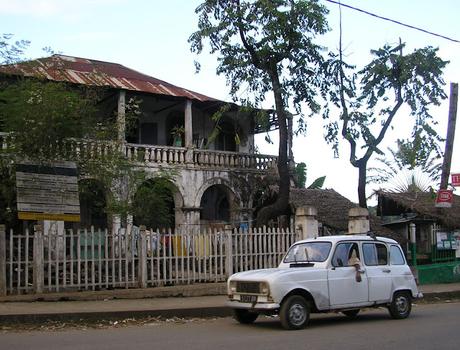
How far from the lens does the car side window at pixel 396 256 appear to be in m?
11.3

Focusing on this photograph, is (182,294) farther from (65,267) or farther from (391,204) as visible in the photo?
(391,204)

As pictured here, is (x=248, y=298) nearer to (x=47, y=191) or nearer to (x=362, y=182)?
(x=47, y=191)

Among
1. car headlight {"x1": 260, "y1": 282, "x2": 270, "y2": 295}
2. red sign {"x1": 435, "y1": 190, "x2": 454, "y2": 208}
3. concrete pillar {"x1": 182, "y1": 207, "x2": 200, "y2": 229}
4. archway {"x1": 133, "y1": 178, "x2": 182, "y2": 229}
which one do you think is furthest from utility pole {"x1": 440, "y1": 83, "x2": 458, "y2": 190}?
car headlight {"x1": 260, "y1": 282, "x2": 270, "y2": 295}

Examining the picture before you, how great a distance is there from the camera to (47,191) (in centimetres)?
1345

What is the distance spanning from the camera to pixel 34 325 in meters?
10.5

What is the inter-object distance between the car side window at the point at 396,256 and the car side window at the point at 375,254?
19cm

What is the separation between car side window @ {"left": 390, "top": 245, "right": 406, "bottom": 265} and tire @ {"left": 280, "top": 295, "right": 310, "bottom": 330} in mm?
2428

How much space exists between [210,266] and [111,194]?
3508mm

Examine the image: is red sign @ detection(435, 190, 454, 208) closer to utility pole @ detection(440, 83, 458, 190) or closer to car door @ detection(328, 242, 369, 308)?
utility pole @ detection(440, 83, 458, 190)

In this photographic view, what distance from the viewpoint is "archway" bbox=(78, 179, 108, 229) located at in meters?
15.7

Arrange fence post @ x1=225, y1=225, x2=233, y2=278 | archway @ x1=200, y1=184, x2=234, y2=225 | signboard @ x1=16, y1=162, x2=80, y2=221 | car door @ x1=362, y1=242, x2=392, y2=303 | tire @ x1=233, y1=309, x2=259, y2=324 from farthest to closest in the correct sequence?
archway @ x1=200, y1=184, x2=234, y2=225, fence post @ x1=225, y1=225, x2=233, y2=278, signboard @ x1=16, y1=162, x2=80, y2=221, car door @ x1=362, y1=242, x2=392, y2=303, tire @ x1=233, y1=309, x2=259, y2=324

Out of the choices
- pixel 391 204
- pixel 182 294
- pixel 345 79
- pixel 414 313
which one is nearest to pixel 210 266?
pixel 182 294

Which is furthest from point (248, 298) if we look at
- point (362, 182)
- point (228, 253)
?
point (362, 182)

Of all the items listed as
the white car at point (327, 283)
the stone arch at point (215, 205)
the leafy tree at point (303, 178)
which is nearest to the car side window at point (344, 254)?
the white car at point (327, 283)
